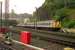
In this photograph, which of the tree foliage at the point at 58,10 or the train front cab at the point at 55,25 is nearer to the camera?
the tree foliage at the point at 58,10

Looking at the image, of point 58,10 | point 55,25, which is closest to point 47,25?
point 55,25

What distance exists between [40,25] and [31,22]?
534mm

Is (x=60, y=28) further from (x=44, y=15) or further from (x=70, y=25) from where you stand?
(x=44, y=15)

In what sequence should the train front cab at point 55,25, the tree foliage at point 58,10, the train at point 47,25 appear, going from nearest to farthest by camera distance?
1. the tree foliage at point 58,10
2. the train front cab at point 55,25
3. the train at point 47,25

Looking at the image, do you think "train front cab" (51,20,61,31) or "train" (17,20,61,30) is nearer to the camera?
"train front cab" (51,20,61,31)

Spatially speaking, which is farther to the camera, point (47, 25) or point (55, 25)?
point (47, 25)

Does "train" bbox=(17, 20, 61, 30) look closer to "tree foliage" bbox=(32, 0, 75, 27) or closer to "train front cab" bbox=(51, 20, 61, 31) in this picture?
"train front cab" bbox=(51, 20, 61, 31)

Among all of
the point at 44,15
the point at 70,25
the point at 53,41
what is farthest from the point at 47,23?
the point at 53,41

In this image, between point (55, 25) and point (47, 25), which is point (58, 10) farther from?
point (47, 25)

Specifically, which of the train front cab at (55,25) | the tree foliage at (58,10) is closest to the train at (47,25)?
the train front cab at (55,25)

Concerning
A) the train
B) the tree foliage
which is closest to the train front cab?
the train

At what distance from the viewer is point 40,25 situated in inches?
375

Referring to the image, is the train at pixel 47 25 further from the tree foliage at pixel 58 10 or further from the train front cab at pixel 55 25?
the tree foliage at pixel 58 10

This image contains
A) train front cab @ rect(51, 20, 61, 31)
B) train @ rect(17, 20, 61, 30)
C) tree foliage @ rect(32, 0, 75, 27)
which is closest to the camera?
tree foliage @ rect(32, 0, 75, 27)
